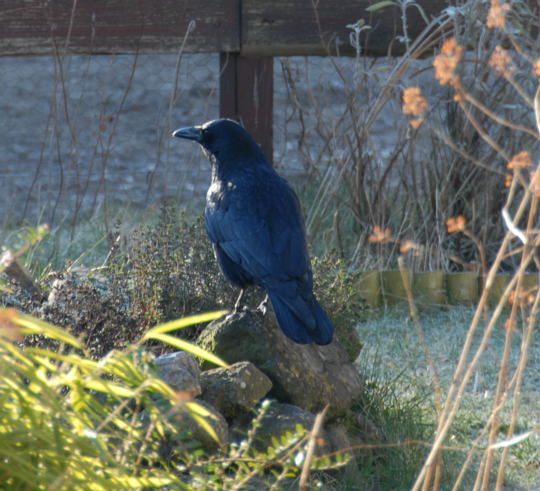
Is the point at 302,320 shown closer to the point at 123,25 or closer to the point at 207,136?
the point at 207,136

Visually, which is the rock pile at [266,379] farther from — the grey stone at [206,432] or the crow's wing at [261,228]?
the crow's wing at [261,228]

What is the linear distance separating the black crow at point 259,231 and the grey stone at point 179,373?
374 mm

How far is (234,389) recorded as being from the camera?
293 centimetres

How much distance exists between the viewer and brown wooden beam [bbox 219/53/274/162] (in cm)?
542

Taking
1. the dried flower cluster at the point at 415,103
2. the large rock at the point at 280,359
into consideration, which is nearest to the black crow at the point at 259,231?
the large rock at the point at 280,359

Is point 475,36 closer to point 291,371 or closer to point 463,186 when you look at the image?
point 463,186

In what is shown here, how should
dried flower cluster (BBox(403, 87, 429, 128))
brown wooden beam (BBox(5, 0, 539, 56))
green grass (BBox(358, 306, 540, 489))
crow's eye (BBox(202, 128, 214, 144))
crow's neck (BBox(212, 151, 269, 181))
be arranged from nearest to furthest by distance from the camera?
dried flower cluster (BBox(403, 87, 429, 128)) < green grass (BBox(358, 306, 540, 489)) < crow's neck (BBox(212, 151, 269, 181)) < crow's eye (BBox(202, 128, 214, 144)) < brown wooden beam (BBox(5, 0, 539, 56))

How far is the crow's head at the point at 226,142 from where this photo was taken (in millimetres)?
3785

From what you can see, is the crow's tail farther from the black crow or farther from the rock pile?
the rock pile

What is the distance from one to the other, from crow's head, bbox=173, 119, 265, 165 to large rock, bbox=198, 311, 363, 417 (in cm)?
76

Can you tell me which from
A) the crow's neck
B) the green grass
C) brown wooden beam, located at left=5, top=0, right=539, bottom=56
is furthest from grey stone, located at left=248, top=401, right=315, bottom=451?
brown wooden beam, located at left=5, top=0, right=539, bottom=56

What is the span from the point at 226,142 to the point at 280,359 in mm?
1040

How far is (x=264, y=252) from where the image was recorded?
130 inches

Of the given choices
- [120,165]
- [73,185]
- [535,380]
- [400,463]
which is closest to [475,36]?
[535,380]
